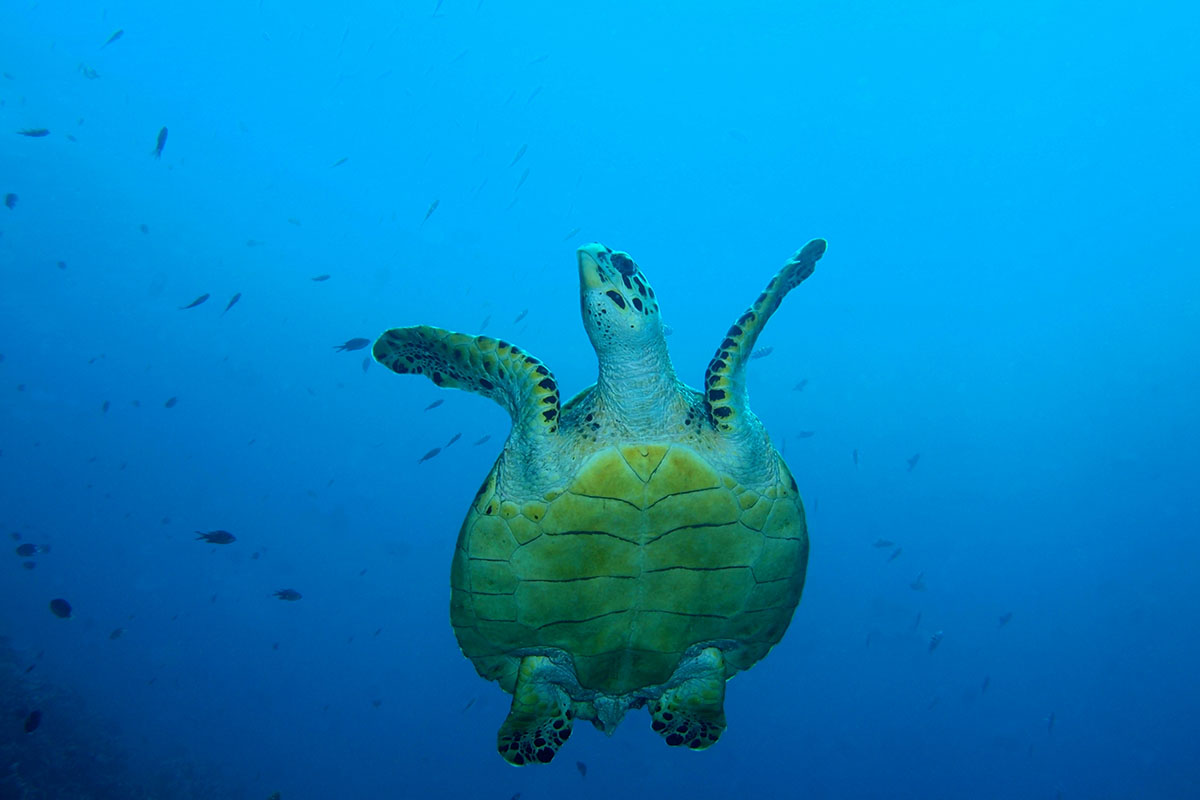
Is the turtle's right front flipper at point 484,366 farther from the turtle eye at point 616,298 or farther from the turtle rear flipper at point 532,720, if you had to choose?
the turtle rear flipper at point 532,720

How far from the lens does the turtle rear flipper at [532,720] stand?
3805mm

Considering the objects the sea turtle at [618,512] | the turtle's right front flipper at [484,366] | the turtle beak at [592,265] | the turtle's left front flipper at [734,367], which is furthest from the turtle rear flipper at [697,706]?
the turtle beak at [592,265]

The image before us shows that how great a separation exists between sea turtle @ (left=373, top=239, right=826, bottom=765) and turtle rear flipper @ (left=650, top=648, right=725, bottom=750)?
0.63 feet

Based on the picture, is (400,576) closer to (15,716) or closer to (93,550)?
(93,550)

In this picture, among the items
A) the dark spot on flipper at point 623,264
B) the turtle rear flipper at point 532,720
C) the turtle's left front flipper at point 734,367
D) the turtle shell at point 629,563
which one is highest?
the dark spot on flipper at point 623,264

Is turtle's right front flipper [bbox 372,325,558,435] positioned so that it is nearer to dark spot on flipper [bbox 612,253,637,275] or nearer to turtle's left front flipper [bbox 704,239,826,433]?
dark spot on flipper [bbox 612,253,637,275]

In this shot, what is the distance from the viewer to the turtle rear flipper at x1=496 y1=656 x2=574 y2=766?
3.80 meters

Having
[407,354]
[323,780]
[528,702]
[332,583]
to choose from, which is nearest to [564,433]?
[407,354]

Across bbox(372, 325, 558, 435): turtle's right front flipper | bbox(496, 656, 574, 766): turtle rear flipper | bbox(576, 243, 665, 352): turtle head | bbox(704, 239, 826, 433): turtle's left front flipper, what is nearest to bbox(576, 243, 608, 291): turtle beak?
bbox(576, 243, 665, 352): turtle head

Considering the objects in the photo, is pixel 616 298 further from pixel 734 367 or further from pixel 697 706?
pixel 697 706

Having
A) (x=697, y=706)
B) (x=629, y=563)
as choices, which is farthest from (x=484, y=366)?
(x=697, y=706)

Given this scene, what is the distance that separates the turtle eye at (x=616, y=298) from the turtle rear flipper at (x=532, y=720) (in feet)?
7.40

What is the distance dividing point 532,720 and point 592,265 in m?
2.81

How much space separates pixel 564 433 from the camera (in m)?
3.38
